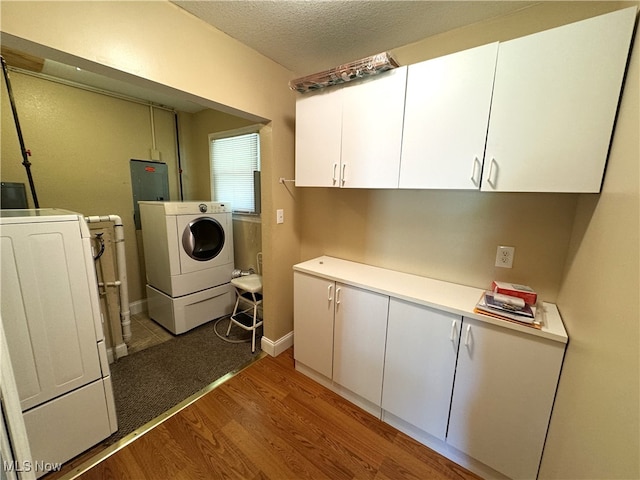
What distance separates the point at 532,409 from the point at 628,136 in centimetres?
119

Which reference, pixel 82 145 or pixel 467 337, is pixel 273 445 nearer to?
pixel 467 337

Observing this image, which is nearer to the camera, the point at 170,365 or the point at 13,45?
the point at 13,45

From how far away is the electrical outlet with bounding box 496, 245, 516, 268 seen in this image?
1.45 m

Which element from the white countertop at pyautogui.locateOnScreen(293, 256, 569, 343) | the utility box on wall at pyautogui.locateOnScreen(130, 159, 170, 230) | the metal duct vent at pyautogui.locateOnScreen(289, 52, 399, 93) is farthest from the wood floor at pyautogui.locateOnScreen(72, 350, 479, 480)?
the utility box on wall at pyautogui.locateOnScreen(130, 159, 170, 230)

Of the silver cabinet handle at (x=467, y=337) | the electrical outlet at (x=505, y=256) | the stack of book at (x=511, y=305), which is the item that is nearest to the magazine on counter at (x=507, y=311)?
the stack of book at (x=511, y=305)

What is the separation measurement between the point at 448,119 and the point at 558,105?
42cm

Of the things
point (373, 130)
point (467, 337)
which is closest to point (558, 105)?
point (373, 130)

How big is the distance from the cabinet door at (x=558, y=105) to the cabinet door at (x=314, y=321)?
121 cm

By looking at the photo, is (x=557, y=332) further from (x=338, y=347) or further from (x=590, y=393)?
(x=338, y=347)

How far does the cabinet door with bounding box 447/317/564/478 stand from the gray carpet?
171cm

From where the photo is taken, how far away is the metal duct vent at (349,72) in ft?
4.52

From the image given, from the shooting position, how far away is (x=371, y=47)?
5.68 ft

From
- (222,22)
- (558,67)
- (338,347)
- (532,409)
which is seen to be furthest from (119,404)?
(558,67)

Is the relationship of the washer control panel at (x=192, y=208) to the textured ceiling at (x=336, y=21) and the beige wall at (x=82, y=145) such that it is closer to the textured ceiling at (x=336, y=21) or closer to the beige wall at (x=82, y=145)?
the beige wall at (x=82, y=145)
